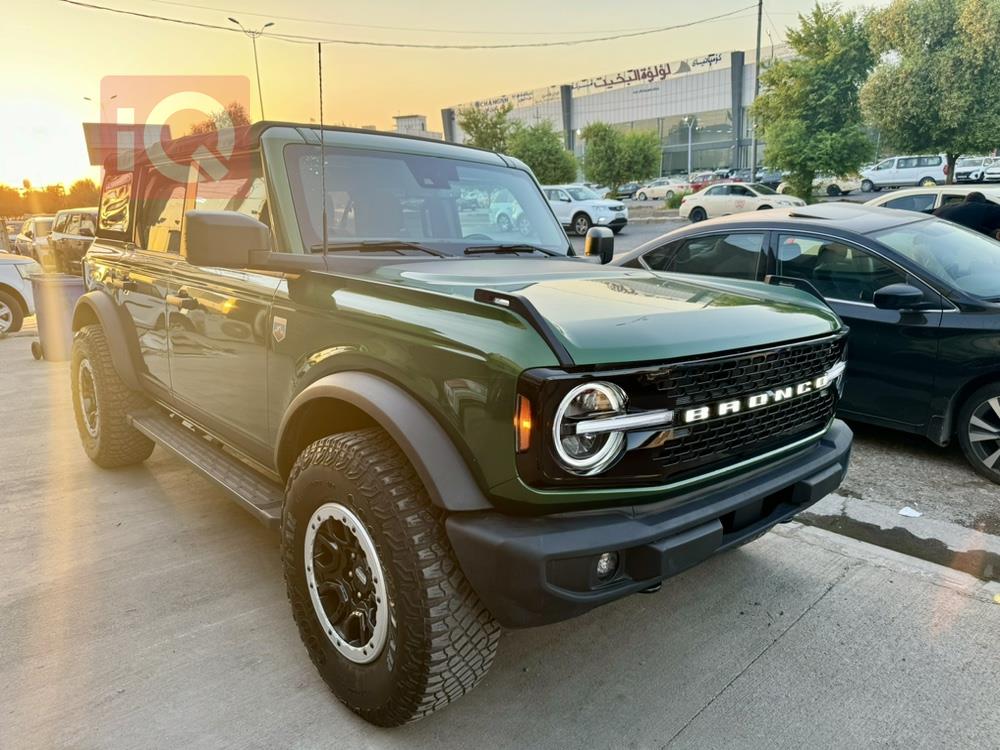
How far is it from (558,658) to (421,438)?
1.22 m

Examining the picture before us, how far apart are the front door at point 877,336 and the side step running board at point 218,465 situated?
3815mm

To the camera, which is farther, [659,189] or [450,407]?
[659,189]

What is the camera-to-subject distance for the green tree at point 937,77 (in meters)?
18.2

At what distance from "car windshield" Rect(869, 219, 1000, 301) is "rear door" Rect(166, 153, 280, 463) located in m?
4.10

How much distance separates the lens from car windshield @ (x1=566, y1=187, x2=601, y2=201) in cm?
2367

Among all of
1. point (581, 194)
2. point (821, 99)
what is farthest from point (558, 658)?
point (821, 99)

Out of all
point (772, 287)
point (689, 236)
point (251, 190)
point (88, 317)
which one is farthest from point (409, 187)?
point (689, 236)

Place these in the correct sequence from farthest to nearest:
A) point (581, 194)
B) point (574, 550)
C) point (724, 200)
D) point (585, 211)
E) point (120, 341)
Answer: point (724, 200)
point (581, 194)
point (585, 211)
point (120, 341)
point (574, 550)

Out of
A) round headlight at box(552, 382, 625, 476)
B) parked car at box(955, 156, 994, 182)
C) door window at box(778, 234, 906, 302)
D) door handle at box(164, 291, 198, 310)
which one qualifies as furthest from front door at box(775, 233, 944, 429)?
parked car at box(955, 156, 994, 182)

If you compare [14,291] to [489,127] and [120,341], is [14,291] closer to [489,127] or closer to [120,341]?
[120,341]

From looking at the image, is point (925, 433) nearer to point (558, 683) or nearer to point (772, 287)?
→ point (772, 287)

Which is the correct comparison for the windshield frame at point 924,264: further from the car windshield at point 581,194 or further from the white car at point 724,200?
the white car at point 724,200

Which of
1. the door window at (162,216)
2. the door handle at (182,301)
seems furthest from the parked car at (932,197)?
the door handle at (182,301)

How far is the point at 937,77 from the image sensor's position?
18625 mm
